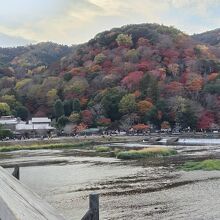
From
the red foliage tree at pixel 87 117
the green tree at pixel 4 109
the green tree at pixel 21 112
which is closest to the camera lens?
the red foliage tree at pixel 87 117

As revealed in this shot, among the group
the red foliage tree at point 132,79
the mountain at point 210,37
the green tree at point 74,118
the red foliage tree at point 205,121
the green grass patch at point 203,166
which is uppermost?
the mountain at point 210,37

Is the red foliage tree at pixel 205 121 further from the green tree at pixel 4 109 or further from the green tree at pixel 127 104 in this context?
the green tree at pixel 4 109

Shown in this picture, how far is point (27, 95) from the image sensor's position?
86.5 meters

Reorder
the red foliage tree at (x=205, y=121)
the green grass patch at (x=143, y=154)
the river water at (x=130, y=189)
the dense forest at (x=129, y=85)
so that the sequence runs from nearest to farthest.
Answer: the river water at (x=130, y=189) → the green grass patch at (x=143, y=154) → the red foliage tree at (x=205, y=121) → the dense forest at (x=129, y=85)

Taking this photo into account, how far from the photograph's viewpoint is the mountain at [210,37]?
132875 mm

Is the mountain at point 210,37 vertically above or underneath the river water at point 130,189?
above

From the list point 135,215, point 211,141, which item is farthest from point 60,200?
point 211,141

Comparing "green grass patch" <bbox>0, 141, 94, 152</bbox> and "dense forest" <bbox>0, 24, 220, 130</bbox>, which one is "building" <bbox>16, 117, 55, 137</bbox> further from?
"green grass patch" <bbox>0, 141, 94, 152</bbox>

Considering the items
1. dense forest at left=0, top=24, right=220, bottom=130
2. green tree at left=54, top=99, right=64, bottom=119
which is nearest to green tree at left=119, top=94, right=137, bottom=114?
dense forest at left=0, top=24, right=220, bottom=130

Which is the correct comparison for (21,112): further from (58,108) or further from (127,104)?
(127,104)

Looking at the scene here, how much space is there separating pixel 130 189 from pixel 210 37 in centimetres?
12916

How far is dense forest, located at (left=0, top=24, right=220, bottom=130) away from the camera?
67.3 metres

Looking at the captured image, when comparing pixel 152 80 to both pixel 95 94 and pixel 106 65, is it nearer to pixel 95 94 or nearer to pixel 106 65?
pixel 95 94

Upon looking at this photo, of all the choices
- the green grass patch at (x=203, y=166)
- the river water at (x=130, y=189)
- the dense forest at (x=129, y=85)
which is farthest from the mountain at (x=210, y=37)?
the river water at (x=130, y=189)
